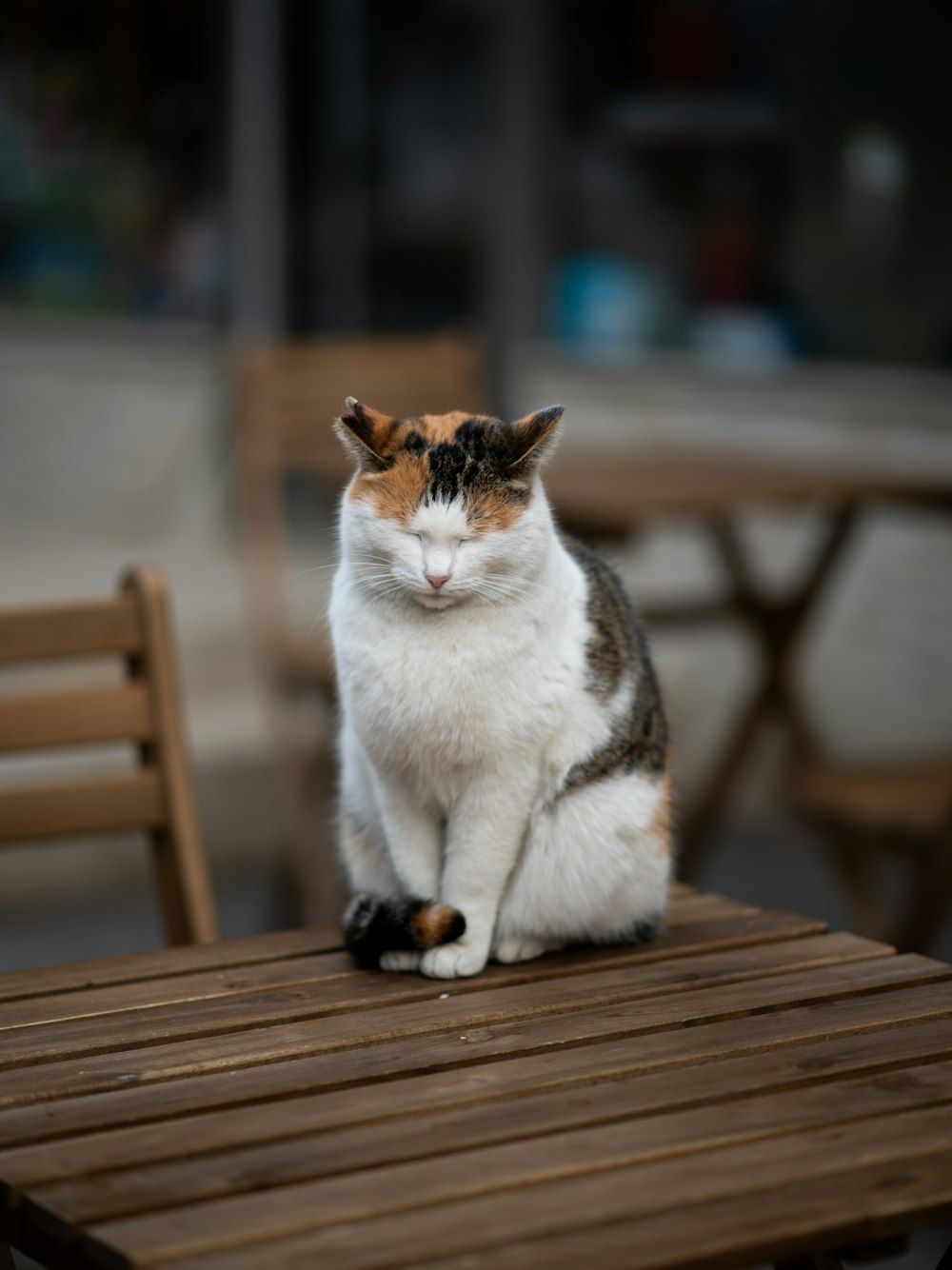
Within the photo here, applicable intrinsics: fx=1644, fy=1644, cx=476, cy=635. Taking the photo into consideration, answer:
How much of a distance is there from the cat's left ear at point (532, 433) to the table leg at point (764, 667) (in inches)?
81.9

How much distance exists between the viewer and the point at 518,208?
5078mm

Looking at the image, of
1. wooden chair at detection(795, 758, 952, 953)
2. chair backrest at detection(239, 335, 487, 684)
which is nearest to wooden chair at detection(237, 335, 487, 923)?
chair backrest at detection(239, 335, 487, 684)

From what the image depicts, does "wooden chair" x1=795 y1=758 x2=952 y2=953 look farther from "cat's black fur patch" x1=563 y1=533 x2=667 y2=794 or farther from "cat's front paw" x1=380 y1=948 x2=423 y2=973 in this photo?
"cat's front paw" x1=380 y1=948 x2=423 y2=973

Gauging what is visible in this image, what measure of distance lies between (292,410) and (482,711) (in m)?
2.37

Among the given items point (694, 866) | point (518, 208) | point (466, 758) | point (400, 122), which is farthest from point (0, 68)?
point (466, 758)

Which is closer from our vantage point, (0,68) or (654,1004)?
(654,1004)

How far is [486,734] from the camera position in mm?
1517

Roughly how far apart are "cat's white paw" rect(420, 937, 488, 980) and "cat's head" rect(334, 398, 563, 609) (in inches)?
12.7

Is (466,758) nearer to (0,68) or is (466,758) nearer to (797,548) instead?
(797,548)

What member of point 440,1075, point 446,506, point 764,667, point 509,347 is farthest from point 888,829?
point 509,347

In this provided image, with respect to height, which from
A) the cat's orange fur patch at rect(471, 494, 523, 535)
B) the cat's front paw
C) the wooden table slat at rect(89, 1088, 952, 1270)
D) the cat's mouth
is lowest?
the cat's front paw

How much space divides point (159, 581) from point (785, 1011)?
38.1 inches

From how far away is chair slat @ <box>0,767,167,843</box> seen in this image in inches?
77.8

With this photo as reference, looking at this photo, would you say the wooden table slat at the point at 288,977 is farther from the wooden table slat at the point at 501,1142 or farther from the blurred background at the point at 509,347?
the blurred background at the point at 509,347
